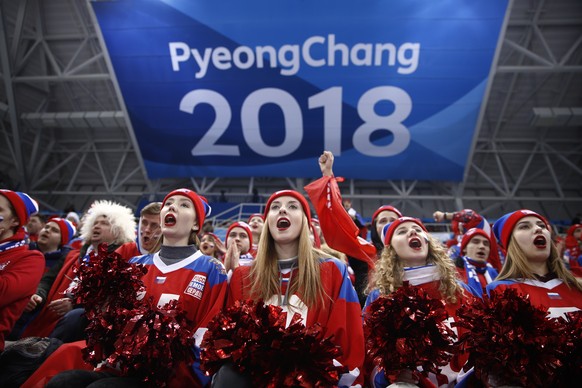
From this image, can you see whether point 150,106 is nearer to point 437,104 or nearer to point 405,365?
point 437,104

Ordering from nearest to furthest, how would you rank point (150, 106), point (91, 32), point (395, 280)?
point (395, 280) → point (150, 106) → point (91, 32)

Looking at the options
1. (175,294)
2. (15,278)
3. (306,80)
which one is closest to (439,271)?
(175,294)

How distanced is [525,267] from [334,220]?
1326mm

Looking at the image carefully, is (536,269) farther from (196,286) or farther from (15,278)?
(15,278)

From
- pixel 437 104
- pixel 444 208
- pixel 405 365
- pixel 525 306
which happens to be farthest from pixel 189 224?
pixel 444 208

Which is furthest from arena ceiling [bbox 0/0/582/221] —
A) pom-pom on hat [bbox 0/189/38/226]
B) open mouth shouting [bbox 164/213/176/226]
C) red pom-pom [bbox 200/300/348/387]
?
red pom-pom [bbox 200/300/348/387]

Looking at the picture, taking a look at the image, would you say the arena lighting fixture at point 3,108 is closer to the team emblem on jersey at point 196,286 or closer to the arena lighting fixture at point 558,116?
the team emblem on jersey at point 196,286

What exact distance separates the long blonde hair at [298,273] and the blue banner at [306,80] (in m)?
8.27

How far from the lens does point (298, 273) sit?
192 cm

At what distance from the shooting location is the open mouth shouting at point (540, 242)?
7.07 ft

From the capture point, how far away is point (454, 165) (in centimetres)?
1072

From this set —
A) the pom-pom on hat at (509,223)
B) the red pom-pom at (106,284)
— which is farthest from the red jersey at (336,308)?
the pom-pom on hat at (509,223)

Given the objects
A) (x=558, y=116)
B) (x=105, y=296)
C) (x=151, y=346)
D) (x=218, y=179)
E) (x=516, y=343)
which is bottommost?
(x=151, y=346)

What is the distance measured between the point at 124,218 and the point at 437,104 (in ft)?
29.7
